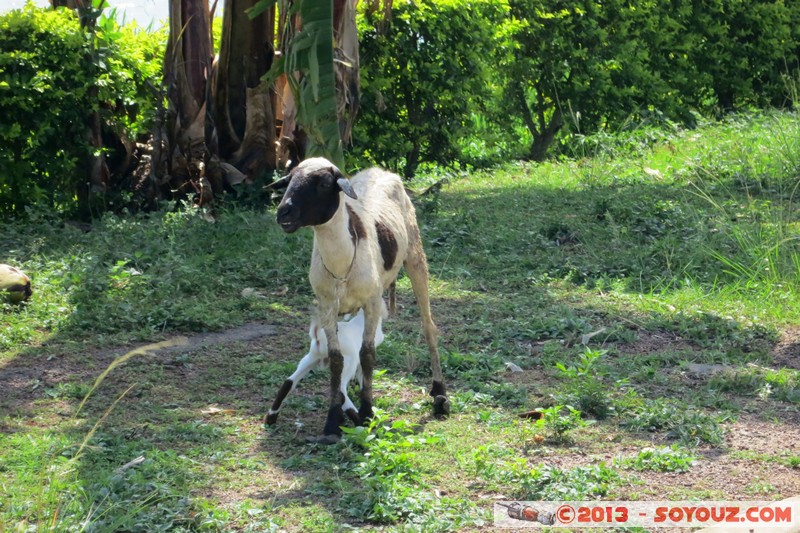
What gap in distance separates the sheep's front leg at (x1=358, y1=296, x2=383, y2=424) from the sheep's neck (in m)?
0.29

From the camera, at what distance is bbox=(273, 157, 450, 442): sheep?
5.28m

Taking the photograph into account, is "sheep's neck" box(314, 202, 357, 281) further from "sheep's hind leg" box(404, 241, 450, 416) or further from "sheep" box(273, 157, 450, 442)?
"sheep's hind leg" box(404, 241, 450, 416)

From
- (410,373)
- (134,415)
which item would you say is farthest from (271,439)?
(410,373)

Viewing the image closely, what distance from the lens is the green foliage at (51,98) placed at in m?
10.0

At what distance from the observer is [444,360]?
684 cm

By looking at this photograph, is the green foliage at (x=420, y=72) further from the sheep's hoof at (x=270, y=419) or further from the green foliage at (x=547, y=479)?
the green foliage at (x=547, y=479)

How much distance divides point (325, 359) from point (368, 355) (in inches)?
16.7

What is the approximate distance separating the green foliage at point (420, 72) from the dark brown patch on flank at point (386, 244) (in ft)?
20.7

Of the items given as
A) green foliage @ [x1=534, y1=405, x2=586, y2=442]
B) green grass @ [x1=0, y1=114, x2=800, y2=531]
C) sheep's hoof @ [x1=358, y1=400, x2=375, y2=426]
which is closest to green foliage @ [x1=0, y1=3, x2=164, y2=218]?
green grass @ [x1=0, y1=114, x2=800, y2=531]

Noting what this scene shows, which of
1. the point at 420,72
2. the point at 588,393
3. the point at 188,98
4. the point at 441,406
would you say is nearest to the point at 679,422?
the point at 588,393

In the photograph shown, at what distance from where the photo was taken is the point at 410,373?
6.75 meters

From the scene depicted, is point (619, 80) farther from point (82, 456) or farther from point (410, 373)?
point (82, 456)

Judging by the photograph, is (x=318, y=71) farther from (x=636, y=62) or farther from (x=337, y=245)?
(x=636, y=62)

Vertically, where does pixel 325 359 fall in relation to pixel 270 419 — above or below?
above
